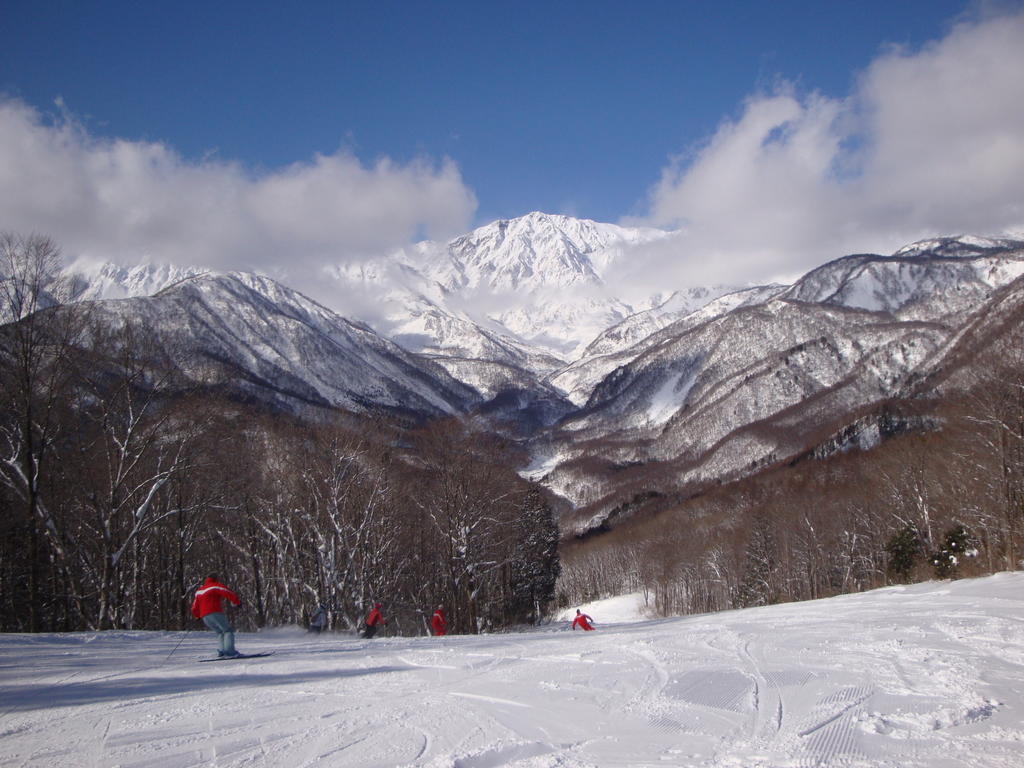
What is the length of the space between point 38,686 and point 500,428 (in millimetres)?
24263

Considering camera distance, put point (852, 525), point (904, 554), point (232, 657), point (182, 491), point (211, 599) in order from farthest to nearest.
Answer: point (852, 525), point (904, 554), point (182, 491), point (211, 599), point (232, 657)

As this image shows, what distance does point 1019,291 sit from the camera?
547 ft

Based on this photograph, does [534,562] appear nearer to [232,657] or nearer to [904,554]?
[904,554]

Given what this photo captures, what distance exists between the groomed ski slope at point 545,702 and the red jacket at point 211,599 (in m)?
0.83

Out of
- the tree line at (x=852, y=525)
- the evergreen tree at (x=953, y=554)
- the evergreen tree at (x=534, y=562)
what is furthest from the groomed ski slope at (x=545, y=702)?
the evergreen tree at (x=534, y=562)

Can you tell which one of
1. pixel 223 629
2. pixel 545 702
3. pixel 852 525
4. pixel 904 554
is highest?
pixel 852 525

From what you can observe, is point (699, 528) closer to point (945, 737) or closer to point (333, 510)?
point (333, 510)

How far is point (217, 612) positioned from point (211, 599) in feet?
1.10

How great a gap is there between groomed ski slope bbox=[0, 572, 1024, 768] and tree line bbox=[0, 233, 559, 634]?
9779 mm

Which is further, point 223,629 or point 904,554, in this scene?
point 904,554

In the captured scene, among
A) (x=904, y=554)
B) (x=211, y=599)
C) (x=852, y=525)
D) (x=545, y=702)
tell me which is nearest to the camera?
(x=545, y=702)

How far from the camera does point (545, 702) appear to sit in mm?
7926

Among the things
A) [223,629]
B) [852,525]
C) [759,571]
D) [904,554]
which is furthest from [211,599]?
[759,571]

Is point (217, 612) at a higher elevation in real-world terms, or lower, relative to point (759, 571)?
higher
